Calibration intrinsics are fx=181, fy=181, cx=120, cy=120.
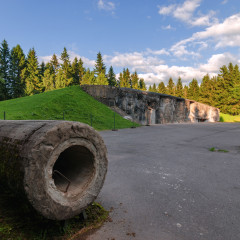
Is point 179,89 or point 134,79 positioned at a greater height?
point 134,79

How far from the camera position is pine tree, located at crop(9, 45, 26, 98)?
37.9 meters

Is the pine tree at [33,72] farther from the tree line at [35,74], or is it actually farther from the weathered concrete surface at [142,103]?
the weathered concrete surface at [142,103]

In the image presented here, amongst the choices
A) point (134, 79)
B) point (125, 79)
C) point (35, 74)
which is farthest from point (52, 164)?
point (134, 79)

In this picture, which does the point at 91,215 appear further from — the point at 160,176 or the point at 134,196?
the point at 160,176

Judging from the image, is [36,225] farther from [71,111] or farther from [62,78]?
[62,78]

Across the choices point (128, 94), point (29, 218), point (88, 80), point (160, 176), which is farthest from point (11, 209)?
point (88, 80)

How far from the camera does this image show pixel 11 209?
2.55 meters

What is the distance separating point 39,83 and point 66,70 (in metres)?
10.0

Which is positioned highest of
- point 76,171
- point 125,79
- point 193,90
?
point 125,79

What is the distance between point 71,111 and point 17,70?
37.8 metres

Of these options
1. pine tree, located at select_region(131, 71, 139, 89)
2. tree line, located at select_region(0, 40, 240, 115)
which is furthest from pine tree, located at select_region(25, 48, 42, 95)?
pine tree, located at select_region(131, 71, 139, 89)

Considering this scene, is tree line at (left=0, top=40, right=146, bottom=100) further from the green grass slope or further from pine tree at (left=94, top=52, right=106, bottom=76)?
the green grass slope

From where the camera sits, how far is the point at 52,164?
1.93 metres

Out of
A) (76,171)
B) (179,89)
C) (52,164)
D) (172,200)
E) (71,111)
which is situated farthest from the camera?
(179,89)
